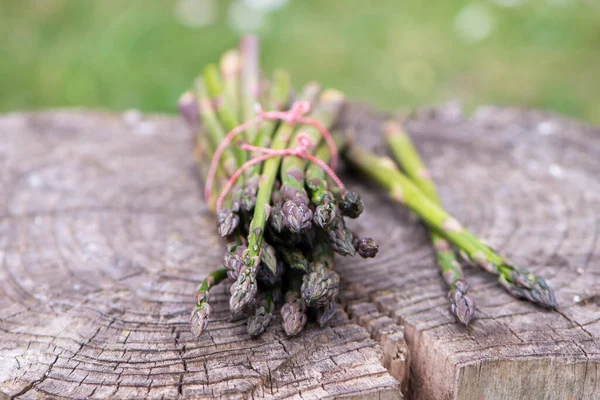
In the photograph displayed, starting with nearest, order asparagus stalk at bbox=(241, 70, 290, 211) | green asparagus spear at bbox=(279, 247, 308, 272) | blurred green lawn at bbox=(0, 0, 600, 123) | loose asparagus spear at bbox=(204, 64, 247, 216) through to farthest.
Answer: green asparagus spear at bbox=(279, 247, 308, 272)
asparagus stalk at bbox=(241, 70, 290, 211)
loose asparagus spear at bbox=(204, 64, 247, 216)
blurred green lawn at bbox=(0, 0, 600, 123)

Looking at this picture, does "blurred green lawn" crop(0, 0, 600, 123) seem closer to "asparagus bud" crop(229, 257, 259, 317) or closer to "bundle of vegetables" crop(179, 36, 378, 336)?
"bundle of vegetables" crop(179, 36, 378, 336)

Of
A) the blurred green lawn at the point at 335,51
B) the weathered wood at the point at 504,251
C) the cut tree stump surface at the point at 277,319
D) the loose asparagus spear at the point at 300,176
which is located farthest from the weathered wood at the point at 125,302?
the blurred green lawn at the point at 335,51

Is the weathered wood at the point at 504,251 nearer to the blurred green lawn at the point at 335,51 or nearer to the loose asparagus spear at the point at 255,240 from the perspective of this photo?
the loose asparagus spear at the point at 255,240

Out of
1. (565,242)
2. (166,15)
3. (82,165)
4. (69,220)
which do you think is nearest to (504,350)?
(565,242)

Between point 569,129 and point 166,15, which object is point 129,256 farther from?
point 166,15

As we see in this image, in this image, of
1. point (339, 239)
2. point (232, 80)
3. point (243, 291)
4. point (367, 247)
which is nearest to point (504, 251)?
point (367, 247)

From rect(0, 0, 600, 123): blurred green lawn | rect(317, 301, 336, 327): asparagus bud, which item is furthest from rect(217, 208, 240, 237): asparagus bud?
rect(0, 0, 600, 123): blurred green lawn

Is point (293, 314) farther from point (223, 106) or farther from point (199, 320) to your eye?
point (223, 106)
